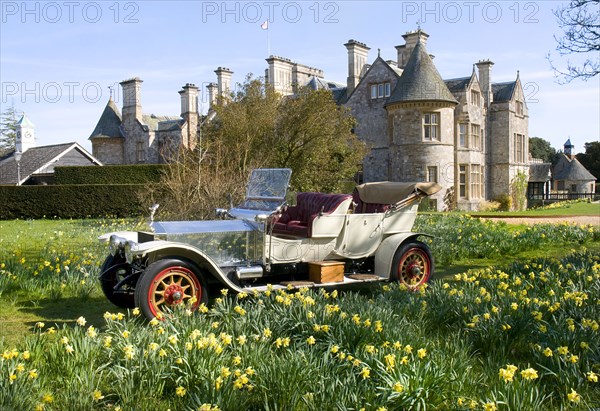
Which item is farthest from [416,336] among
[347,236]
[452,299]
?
[347,236]

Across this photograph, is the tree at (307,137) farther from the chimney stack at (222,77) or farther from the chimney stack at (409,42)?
the chimney stack at (222,77)

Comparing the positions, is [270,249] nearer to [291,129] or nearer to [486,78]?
[291,129]

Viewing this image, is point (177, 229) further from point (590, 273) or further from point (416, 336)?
point (590, 273)

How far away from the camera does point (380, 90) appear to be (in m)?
32.3

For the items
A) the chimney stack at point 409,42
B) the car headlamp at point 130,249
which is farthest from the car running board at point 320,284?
the chimney stack at point 409,42

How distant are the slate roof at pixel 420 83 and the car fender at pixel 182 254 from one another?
2427 cm

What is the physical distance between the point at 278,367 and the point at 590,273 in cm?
522

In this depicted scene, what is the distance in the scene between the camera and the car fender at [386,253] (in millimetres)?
7441

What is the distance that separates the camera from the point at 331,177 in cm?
2264

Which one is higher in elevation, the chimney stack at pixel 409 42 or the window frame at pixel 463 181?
the chimney stack at pixel 409 42

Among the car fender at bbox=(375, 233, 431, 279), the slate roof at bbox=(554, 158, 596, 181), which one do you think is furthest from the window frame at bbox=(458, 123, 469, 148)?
the slate roof at bbox=(554, 158, 596, 181)

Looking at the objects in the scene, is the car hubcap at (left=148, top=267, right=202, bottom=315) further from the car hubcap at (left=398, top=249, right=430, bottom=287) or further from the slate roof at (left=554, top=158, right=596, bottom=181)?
the slate roof at (left=554, top=158, right=596, bottom=181)

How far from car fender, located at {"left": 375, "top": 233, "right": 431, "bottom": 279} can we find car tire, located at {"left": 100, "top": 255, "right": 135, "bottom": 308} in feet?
10.3

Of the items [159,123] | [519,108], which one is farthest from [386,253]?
[159,123]
